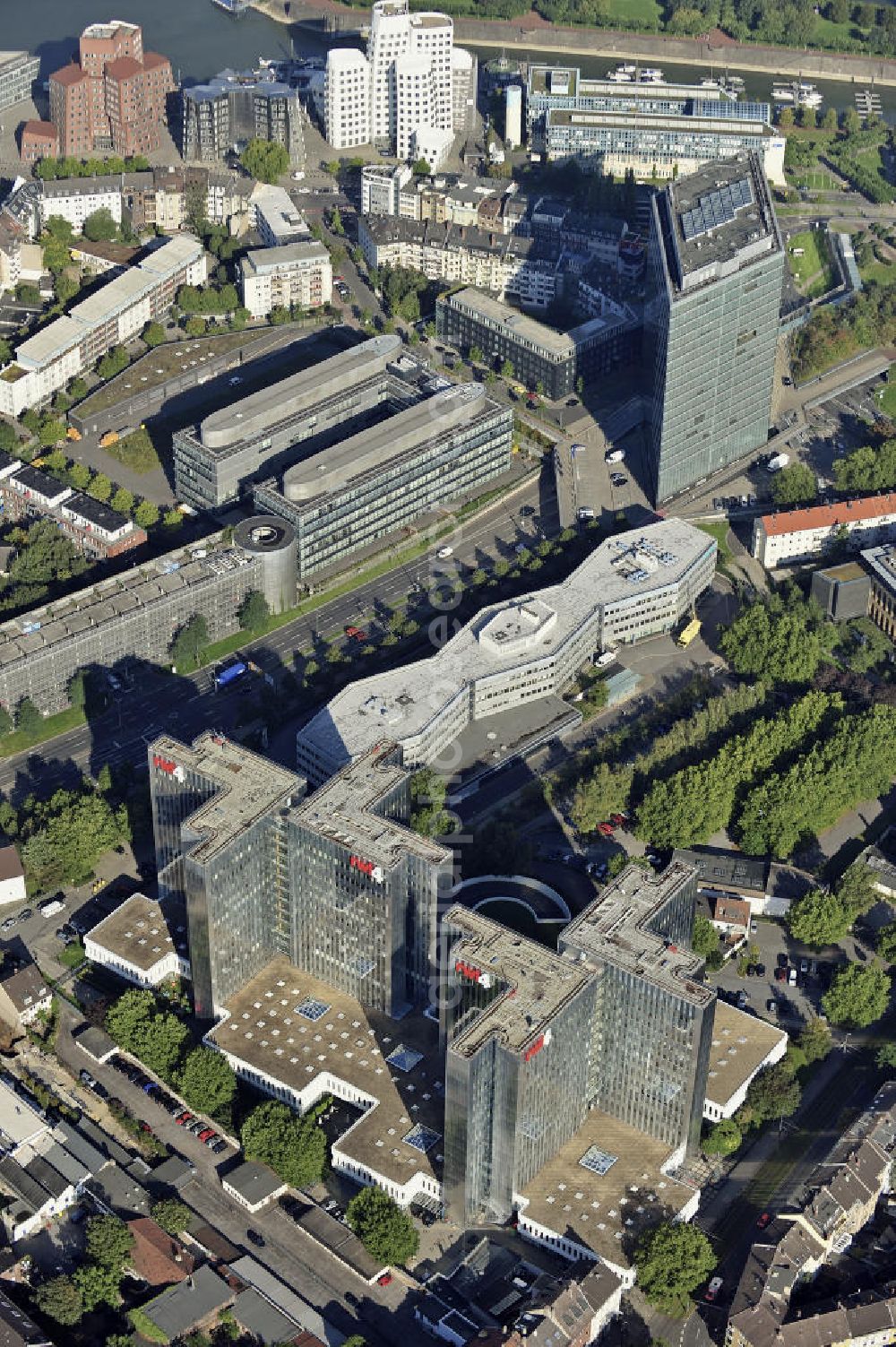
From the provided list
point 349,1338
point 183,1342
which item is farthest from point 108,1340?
point 349,1338

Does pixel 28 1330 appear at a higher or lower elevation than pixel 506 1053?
lower

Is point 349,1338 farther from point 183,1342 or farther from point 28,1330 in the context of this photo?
point 28,1330

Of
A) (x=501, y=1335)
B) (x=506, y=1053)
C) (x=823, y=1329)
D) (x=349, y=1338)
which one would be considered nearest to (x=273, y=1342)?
(x=349, y=1338)

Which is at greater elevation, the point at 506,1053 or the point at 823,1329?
the point at 506,1053

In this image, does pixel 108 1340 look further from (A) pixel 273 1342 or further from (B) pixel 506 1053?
(B) pixel 506 1053

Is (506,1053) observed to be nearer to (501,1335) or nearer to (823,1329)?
(501,1335)

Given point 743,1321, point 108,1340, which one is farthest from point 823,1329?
point 108,1340

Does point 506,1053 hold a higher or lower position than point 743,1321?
higher
